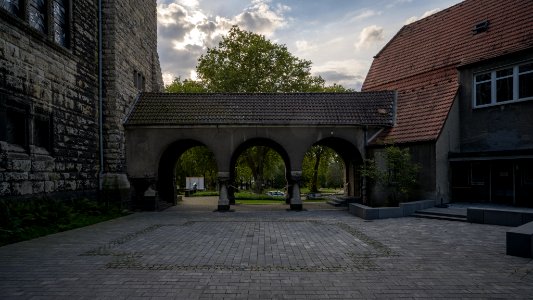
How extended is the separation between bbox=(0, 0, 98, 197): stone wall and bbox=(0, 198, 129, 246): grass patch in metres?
0.51

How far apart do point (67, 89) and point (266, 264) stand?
35.9ft

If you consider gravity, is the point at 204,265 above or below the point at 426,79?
below

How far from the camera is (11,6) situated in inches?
421

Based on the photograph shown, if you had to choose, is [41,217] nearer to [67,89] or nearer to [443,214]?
[67,89]

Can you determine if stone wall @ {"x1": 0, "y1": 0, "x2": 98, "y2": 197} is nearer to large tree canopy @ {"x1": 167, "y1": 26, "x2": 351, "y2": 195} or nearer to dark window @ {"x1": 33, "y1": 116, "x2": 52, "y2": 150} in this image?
dark window @ {"x1": 33, "y1": 116, "x2": 52, "y2": 150}

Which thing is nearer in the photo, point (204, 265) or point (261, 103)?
point (204, 265)

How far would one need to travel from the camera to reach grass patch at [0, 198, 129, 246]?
9.27 meters

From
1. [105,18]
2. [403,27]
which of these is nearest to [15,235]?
[105,18]

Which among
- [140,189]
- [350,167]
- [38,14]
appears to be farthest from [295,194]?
[38,14]

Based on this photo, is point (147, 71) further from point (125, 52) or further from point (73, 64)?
point (73, 64)

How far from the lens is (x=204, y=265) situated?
679 cm

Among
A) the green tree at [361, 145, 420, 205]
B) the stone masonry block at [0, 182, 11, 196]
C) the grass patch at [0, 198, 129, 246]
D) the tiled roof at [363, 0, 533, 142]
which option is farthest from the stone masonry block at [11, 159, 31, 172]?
the tiled roof at [363, 0, 533, 142]

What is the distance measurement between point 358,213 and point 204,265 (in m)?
9.55

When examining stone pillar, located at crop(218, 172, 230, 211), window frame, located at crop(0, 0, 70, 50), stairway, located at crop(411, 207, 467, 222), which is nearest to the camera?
window frame, located at crop(0, 0, 70, 50)
